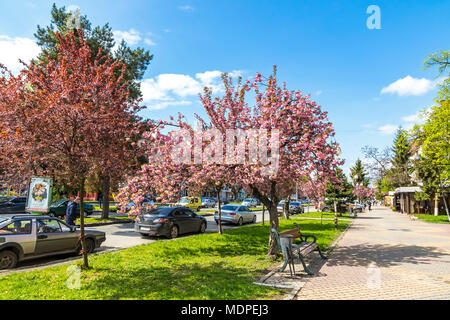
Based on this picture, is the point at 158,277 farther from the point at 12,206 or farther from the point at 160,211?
the point at 12,206

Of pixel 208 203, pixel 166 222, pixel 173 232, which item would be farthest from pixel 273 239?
pixel 208 203

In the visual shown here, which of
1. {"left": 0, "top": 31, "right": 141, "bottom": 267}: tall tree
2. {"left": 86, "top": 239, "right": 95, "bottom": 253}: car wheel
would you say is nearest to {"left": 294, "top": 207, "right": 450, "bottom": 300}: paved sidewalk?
{"left": 0, "top": 31, "right": 141, "bottom": 267}: tall tree

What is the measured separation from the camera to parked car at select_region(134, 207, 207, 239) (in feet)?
43.3

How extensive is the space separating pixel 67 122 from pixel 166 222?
25.9 ft

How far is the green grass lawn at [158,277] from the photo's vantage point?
5559 mm

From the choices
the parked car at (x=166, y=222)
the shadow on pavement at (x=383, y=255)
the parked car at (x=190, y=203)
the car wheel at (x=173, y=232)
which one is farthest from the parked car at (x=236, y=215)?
the parked car at (x=190, y=203)

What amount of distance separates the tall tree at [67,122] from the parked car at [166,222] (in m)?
5.90

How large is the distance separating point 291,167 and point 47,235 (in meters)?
7.58

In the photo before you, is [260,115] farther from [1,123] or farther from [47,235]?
[47,235]

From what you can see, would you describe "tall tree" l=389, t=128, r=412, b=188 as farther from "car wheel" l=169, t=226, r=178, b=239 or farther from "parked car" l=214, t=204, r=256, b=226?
"car wheel" l=169, t=226, r=178, b=239

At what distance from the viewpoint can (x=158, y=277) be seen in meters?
6.77

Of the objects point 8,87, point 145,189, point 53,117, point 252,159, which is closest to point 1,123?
point 53,117

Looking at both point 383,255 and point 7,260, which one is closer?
point 7,260

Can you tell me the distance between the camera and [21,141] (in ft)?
21.1
